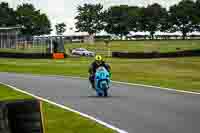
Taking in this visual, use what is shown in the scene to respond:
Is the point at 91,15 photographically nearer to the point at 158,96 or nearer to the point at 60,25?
the point at 60,25

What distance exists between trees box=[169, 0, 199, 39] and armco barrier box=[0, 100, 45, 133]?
13539 cm

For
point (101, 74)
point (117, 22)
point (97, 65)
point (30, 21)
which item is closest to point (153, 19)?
point (117, 22)

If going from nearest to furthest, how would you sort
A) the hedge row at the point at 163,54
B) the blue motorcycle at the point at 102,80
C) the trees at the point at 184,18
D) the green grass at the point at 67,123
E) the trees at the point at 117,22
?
the green grass at the point at 67,123, the blue motorcycle at the point at 102,80, the hedge row at the point at 163,54, the trees at the point at 184,18, the trees at the point at 117,22

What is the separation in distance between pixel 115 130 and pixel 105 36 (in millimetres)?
145667

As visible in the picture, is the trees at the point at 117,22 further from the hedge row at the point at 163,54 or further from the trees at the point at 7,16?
the hedge row at the point at 163,54

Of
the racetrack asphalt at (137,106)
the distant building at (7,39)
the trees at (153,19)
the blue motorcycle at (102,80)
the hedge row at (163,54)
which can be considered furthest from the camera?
the trees at (153,19)

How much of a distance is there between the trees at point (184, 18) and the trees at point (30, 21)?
32.0m

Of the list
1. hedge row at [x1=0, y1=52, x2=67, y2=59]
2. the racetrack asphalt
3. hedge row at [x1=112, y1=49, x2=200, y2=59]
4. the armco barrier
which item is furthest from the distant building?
the armco barrier

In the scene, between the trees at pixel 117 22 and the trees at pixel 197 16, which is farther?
the trees at pixel 117 22

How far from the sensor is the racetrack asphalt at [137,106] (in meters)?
12.3

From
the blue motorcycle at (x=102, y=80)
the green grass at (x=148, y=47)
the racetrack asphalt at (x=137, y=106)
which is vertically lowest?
the green grass at (x=148, y=47)

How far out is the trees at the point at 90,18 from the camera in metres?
154

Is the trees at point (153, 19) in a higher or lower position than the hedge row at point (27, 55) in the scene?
higher

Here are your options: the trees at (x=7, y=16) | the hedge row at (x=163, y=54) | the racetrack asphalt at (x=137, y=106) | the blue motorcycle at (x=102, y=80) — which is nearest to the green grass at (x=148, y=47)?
the hedge row at (x=163, y=54)
